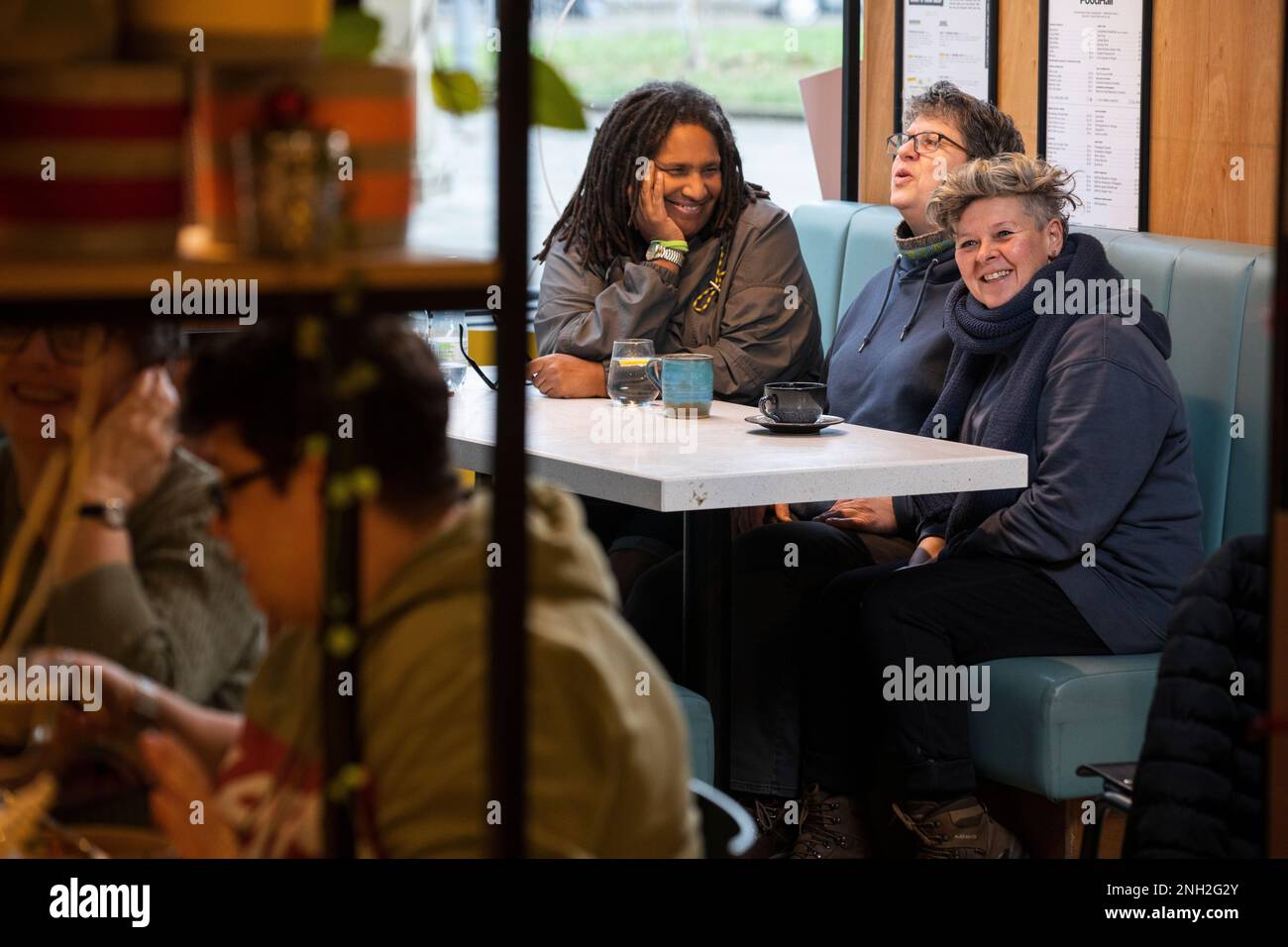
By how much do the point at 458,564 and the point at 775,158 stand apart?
6.41 meters

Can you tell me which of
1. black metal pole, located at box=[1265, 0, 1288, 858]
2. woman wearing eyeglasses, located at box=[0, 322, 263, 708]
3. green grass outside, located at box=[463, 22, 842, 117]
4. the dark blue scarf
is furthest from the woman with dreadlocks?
green grass outside, located at box=[463, 22, 842, 117]

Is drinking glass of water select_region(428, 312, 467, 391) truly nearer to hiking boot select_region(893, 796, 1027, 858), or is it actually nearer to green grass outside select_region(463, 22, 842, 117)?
hiking boot select_region(893, 796, 1027, 858)

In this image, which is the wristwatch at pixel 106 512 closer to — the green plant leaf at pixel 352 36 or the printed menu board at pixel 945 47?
the green plant leaf at pixel 352 36

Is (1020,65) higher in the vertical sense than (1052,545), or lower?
higher

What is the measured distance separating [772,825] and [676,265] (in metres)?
1.22

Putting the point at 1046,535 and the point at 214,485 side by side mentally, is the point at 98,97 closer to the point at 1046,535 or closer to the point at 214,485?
the point at 214,485

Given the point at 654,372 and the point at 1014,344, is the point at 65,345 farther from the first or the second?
the point at 1014,344

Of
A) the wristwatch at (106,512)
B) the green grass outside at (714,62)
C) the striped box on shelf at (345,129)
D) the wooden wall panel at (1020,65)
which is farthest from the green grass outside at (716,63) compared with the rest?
the striped box on shelf at (345,129)

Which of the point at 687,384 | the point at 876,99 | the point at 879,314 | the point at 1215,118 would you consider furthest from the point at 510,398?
the point at 876,99

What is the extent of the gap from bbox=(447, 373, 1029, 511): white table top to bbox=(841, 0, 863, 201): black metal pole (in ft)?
5.77

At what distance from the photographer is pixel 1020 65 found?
420 centimetres

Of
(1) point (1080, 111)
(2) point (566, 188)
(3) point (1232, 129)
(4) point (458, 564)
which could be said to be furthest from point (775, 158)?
(4) point (458, 564)

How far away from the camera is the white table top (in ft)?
8.71

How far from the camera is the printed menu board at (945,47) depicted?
4355 millimetres
